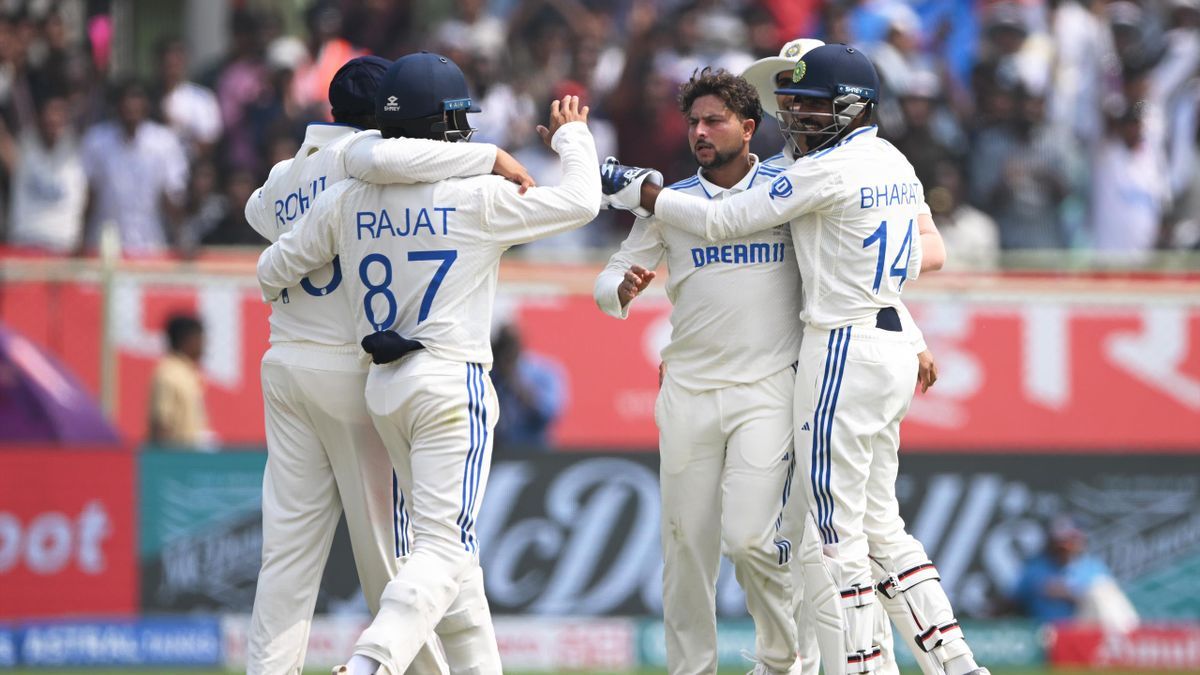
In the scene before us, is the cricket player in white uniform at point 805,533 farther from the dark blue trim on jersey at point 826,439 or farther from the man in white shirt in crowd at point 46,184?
the man in white shirt in crowd at point 46,184

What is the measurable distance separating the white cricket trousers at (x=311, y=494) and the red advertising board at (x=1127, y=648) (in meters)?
6.80

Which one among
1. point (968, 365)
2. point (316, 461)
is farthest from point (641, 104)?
point (316, 461)

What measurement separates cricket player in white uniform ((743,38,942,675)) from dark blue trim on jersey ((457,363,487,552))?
4.94 ft

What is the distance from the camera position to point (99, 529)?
14.5 m

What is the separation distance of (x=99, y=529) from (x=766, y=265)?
7.09 meters

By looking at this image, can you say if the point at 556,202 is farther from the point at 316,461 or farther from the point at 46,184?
the point at 46,184

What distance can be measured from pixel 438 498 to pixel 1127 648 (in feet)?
24.6

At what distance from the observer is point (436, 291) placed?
8.70 metres

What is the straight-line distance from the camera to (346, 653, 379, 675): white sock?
8195 mm

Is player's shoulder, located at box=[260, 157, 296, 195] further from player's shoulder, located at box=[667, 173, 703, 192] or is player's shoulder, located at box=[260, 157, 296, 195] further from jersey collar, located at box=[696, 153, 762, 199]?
jersey collar, located at box=[696, 153, 762, 199]

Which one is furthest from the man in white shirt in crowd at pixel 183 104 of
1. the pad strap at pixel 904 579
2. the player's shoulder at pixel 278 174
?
the pad strap at pixel 904 579

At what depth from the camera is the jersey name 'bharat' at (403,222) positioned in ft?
28.5

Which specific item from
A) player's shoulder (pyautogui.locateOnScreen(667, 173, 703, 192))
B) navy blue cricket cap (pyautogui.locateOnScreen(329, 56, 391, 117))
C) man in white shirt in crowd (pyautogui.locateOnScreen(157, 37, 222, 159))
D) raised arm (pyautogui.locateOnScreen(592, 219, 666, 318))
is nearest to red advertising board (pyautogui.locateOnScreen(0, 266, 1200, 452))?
man in white shirt in crowd (pyautogui.locateOnScreen(157, 37, 222, 159))

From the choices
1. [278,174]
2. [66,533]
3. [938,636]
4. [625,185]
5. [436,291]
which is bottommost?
[66,533]
